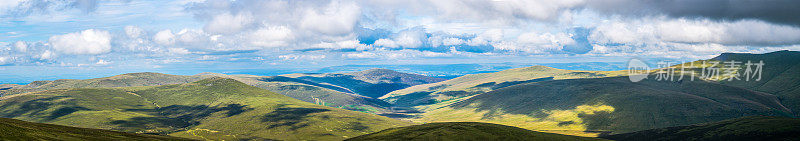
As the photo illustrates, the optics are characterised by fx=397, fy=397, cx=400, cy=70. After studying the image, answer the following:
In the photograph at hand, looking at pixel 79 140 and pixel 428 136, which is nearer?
pixel 79 140

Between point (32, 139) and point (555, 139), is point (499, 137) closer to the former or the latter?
point (555, 139)

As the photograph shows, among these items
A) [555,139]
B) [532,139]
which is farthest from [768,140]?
[532,139]

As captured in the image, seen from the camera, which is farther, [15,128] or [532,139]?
[532,139]

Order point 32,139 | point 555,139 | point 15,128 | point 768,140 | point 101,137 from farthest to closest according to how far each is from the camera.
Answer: point 555,139, point 768,140, point 101,137, point 15,128, point 32,139

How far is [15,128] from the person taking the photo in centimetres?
12706

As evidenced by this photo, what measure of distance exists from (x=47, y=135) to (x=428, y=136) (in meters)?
144

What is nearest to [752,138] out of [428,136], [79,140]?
[428,136]

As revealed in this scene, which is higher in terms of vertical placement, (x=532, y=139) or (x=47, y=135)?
(x=47, y=135)

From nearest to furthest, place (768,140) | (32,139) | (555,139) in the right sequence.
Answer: (32,139) < (768,140) < (555,139)

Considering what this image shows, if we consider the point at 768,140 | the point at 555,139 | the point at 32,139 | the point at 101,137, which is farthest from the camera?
the point at 555,139

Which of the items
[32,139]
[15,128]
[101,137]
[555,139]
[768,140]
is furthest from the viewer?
[555,139]

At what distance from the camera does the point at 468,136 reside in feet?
625

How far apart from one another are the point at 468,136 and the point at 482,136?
7.24 meters

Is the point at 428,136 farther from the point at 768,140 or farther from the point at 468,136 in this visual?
the point at 768,140
